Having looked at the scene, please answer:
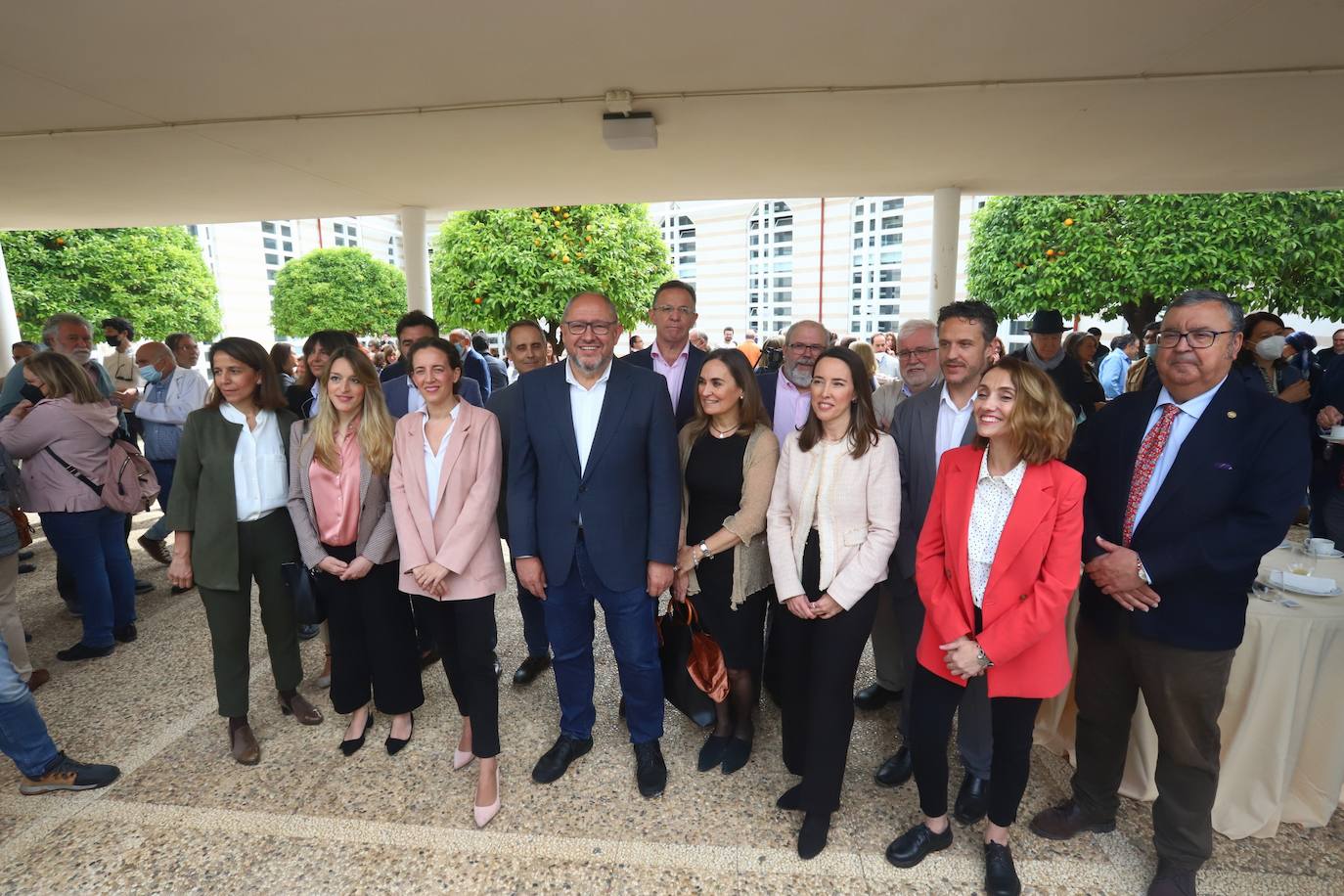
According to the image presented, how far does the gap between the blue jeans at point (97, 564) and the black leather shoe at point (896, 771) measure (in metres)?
4.51

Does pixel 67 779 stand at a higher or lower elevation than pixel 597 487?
lower

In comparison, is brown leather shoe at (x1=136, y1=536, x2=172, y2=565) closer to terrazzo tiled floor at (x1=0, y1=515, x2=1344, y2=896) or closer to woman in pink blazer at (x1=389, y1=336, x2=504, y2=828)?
terrazzo tiled floor at (x1=0, y1=515, x2=1344, y2=896)

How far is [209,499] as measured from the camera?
9.22 feet

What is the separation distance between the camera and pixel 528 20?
3.57 m

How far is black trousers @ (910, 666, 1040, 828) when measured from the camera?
215 cm

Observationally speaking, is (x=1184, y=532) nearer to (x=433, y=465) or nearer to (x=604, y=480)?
(x=604, y=480)

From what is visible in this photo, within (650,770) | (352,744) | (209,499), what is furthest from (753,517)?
(209,499)

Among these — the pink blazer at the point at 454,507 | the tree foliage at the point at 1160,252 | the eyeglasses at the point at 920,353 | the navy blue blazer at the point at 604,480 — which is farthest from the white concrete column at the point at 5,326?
the tree foliage at the point at 1160,252

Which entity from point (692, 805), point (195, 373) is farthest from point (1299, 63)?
point (195, 373)

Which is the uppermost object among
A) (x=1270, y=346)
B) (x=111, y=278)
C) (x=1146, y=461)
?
(x=111, y=278)

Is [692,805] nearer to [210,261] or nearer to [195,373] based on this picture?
[195,373]

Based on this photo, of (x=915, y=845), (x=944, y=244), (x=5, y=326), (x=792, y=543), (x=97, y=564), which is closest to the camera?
(x=915, y=845)

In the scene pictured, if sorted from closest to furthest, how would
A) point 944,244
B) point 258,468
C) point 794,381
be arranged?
1. point 258,468
2. point 794,381
3. point 944,244

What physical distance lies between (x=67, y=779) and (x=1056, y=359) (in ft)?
18.9
